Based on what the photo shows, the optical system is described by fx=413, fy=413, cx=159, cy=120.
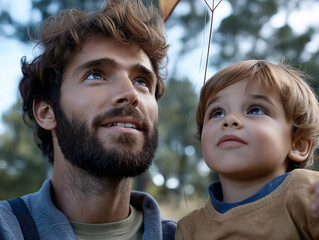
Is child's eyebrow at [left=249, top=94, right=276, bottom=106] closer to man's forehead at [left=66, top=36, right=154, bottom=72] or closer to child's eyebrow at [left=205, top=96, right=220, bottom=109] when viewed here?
child's eyebrow at [left=205, top=96, right=220, bottom=109]

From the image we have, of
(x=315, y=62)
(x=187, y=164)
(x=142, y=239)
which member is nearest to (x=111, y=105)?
(x=142, y=239)

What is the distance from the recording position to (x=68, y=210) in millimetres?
2191

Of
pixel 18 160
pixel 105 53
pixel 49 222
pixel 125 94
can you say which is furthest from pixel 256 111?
pixel 18 160

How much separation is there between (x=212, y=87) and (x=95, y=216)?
0.91 meters

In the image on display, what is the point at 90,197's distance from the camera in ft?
7.23

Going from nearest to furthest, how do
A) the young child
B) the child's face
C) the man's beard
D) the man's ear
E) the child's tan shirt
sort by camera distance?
1. the child's tan shirt
2. the young child
3. the child's face
4. the man's beard
5. the man's ear

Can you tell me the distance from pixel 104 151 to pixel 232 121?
2.25 feet

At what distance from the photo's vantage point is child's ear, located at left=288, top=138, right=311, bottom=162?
1.83m

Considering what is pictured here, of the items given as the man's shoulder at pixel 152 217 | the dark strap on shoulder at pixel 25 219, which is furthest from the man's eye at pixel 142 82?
the dark strap on shoulder at pixel 25 219

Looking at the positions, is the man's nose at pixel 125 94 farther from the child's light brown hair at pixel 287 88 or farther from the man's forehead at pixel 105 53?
the child's light brown hair at pixel 287 88

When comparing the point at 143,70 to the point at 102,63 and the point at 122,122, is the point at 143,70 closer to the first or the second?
the point at 102,63

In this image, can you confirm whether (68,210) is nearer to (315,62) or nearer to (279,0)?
(315,62)

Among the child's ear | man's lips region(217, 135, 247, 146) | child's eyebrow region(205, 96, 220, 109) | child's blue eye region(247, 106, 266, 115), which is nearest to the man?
child's eyebrow region(205, 96, 220, 109)

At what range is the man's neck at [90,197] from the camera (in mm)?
2176
